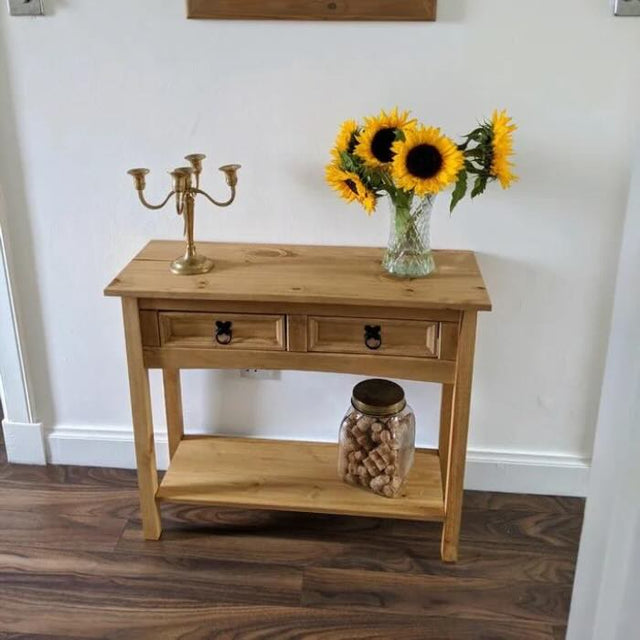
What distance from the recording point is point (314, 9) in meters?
1.71

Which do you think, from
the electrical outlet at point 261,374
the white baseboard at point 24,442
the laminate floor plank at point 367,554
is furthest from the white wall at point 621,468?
the white baseboard at point 24,442

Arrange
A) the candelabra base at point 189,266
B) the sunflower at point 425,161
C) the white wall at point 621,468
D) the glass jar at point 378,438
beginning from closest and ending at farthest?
the white wall at point 621,468 < the sunflower at point 425,161 < the candelabra base at point 189,266 < the glass jar at point 378,438

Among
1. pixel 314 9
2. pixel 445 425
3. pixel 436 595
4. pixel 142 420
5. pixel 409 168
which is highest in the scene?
pixel 314 9

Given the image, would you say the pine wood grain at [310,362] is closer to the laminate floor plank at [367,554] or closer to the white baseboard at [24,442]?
the laminate floor plank at [367,554]

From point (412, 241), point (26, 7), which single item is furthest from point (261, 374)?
point (26, 7)

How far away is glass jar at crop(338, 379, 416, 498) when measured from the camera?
72.1 inches

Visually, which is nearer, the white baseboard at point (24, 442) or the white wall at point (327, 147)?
the white wall at point (327, 147)

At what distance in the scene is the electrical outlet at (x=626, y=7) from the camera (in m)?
1.64

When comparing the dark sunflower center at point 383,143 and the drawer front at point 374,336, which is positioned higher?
the dark sunflower center at point 383,143

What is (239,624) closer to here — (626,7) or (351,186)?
(351,186)

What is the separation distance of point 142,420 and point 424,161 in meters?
0.92

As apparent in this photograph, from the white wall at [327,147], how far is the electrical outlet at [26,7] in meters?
0.03

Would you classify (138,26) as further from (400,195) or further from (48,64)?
(400,195)

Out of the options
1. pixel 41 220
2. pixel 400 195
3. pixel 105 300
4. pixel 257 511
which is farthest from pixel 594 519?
pixel 41 220
